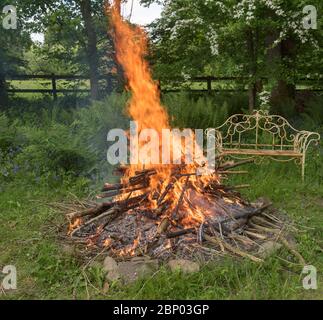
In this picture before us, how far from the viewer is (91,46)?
39.5 ft

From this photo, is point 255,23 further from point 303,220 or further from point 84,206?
point 84,206

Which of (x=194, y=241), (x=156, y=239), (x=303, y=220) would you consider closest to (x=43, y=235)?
(x=156, y=239)

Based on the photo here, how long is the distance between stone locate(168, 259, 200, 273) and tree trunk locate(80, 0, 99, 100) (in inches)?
343

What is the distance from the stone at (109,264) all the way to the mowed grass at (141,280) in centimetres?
9

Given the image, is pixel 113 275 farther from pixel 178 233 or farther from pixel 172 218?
pixel 172 218

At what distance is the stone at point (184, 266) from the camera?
433cm

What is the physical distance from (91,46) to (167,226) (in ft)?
27.1

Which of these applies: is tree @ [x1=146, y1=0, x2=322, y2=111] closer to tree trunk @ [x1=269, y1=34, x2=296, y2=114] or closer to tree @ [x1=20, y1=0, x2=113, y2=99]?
tree trunk @ [x1=269, y1=34, x2=296, y2=114]

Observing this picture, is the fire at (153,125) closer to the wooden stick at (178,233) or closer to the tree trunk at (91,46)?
the wooden stick at (178,233)

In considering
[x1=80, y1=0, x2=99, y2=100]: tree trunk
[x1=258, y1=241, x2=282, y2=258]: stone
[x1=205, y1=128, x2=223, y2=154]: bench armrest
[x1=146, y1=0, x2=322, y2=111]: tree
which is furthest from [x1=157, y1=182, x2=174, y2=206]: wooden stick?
[x1=80, y1=0, x2=99, y2=100]: tree trunk

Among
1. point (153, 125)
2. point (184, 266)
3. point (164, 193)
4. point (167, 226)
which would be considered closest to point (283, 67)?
point (153, 125)

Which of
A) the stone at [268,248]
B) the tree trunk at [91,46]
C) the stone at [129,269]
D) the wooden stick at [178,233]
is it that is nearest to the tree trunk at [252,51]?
the tree trunk at [91,46]

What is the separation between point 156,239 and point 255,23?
549 centimetres
